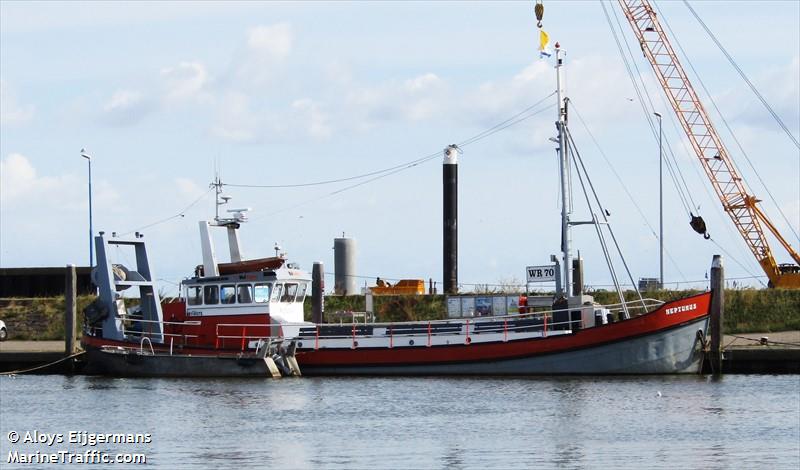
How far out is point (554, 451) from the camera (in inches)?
1121

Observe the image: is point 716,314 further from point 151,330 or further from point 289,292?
point 151,330

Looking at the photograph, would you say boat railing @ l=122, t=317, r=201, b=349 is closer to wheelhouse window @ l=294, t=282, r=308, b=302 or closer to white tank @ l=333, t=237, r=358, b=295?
wheelhouse window @ l=294, t=282, r=308, b=302

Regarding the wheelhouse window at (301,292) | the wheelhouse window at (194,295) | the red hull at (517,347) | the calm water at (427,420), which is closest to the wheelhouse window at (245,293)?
the wheelhouse window at (194,295)

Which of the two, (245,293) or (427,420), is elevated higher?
(245,293)

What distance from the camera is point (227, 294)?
44.4m

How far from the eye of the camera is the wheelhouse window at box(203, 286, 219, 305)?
4441cm

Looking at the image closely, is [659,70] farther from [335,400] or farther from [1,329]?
[335,400]

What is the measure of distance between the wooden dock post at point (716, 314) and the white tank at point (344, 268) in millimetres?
20025

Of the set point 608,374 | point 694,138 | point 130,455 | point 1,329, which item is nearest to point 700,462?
point 130,455

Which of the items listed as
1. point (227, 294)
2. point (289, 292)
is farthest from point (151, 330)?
point (289, 292)

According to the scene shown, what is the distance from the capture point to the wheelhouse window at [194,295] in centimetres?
4469

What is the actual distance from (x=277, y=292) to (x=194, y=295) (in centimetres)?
281

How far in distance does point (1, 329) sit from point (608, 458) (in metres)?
32.9

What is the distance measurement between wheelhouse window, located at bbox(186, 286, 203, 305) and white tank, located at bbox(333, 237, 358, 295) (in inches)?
543
